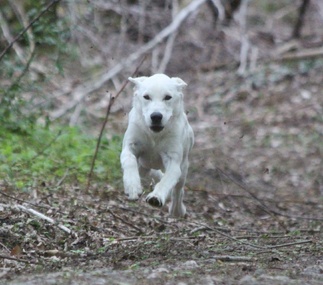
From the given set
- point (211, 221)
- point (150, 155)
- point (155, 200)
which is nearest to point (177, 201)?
point (150, 155)

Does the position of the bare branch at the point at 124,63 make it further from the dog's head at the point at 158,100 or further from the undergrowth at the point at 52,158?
the dog's head at the point at 158,100

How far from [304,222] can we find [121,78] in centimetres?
671

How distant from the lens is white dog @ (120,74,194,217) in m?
6.72

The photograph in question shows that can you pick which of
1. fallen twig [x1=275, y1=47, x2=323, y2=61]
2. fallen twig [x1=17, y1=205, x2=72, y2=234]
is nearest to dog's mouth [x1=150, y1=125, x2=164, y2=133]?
fallen twig [x1=17, y1=205, x2=72, y2=234]

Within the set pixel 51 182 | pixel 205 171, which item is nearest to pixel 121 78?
pixel 205 171

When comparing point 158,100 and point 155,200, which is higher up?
point 158,100

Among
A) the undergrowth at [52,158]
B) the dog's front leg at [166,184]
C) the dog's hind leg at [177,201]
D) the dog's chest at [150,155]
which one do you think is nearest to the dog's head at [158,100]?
the dog's chest at [150,155]

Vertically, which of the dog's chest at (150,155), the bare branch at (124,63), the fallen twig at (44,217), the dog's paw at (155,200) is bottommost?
the fallen twig at (44,217)

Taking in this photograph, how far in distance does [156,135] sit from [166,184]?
0.63 m

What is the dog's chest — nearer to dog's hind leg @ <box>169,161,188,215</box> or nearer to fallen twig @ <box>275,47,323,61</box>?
dog's hind leg @ <box>169,161,188,215</box>

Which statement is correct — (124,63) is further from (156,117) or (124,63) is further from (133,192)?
(133,192)

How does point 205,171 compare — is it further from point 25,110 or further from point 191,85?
point 191,85

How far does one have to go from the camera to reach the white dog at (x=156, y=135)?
6719mm

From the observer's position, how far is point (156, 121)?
670cm
